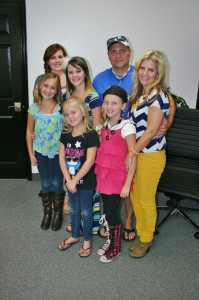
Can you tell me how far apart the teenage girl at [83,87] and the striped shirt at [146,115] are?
27 cm

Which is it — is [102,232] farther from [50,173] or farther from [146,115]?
[146,115]

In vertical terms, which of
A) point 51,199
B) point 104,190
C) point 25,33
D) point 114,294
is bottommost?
point 114,294

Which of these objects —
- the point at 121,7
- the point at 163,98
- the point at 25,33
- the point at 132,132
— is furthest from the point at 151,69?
the point at 25,33

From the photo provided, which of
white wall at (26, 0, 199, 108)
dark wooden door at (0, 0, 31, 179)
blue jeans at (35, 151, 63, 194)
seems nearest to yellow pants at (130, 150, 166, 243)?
blue jeans at (35, 151, 63, 194)

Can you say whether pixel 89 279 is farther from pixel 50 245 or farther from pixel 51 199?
pixel 51 199

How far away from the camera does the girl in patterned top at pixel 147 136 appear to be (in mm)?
1778

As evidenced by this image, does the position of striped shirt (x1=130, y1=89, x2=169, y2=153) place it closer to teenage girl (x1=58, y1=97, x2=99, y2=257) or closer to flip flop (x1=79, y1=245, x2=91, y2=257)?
teenage girl (x1=58, y1=97, x2=99, y2=257)

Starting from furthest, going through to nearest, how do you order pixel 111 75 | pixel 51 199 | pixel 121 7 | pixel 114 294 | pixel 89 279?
pixel 121 7, pixel 51 199, pixel 111 75, pixel 89 279, pixel 114 294

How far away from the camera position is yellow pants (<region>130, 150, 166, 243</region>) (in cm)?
191

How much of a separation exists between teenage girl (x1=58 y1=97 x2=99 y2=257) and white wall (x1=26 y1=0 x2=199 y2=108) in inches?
59.4

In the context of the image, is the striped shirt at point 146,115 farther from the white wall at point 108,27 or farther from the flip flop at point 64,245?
the white wall at point 108,27

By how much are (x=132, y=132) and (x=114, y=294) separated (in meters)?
1.02

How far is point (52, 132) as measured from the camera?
2.17m

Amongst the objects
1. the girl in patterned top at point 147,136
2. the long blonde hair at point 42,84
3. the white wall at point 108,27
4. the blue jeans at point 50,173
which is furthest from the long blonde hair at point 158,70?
the white wall at point 108,27
